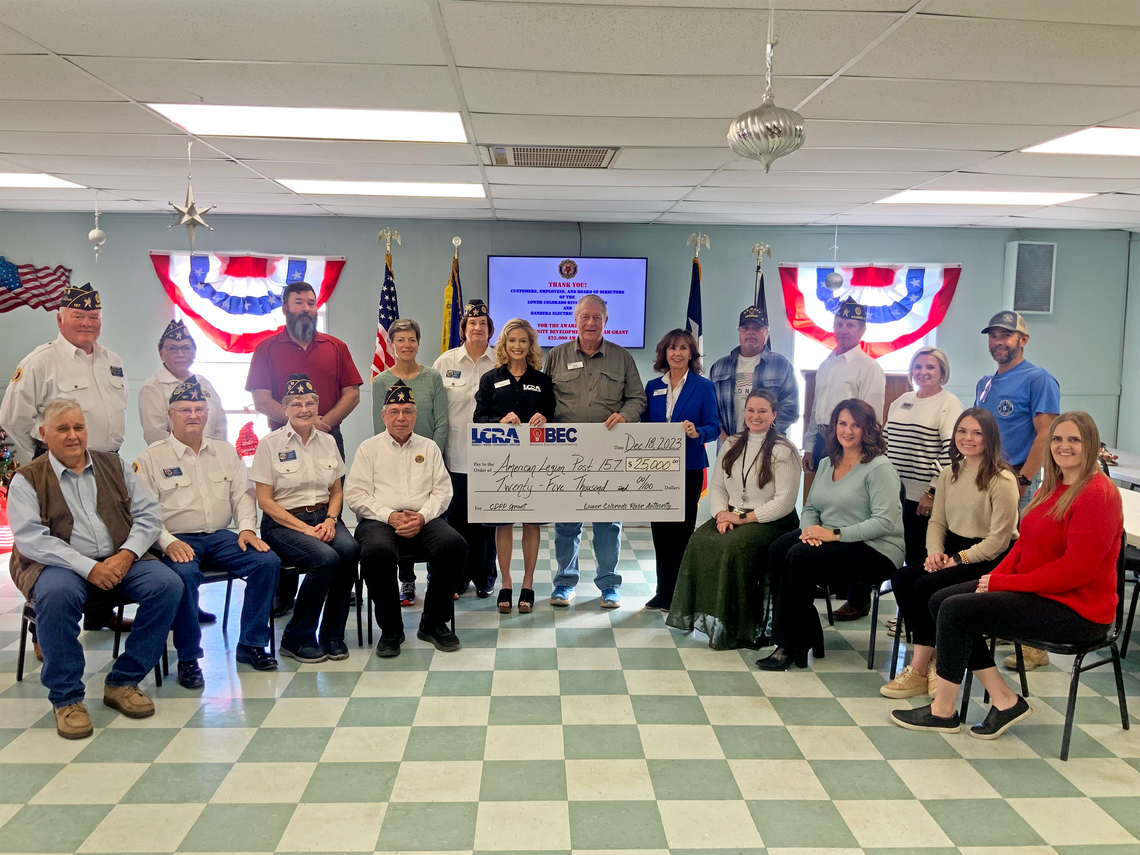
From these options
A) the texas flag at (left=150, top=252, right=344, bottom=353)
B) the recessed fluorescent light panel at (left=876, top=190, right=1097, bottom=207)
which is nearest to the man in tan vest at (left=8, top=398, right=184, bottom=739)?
the texas flag at (left=150, top=252, right=344, bottom=353)

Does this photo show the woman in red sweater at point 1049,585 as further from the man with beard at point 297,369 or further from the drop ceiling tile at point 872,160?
the man with beard at point 297,369

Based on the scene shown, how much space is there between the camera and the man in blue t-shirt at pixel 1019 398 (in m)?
4.25

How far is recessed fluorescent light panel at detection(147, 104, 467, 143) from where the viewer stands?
3465 millimetres

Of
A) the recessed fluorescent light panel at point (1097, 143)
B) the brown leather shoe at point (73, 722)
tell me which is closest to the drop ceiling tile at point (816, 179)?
the recessed fluorescent light panel at point (1097, 143)

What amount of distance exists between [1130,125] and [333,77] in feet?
11.1

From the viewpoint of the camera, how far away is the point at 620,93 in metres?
3.12

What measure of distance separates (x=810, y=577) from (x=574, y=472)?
1295 mm

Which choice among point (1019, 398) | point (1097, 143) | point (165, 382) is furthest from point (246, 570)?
point (1097, 143)

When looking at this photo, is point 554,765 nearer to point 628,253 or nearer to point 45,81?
point 45,81

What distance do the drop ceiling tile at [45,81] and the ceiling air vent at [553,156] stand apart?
1.78m

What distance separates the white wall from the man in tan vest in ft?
13.3

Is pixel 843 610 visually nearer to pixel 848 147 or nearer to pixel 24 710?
pixel 848 147

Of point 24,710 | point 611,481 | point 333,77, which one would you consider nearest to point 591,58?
point 333,77

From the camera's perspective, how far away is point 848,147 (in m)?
3.97
